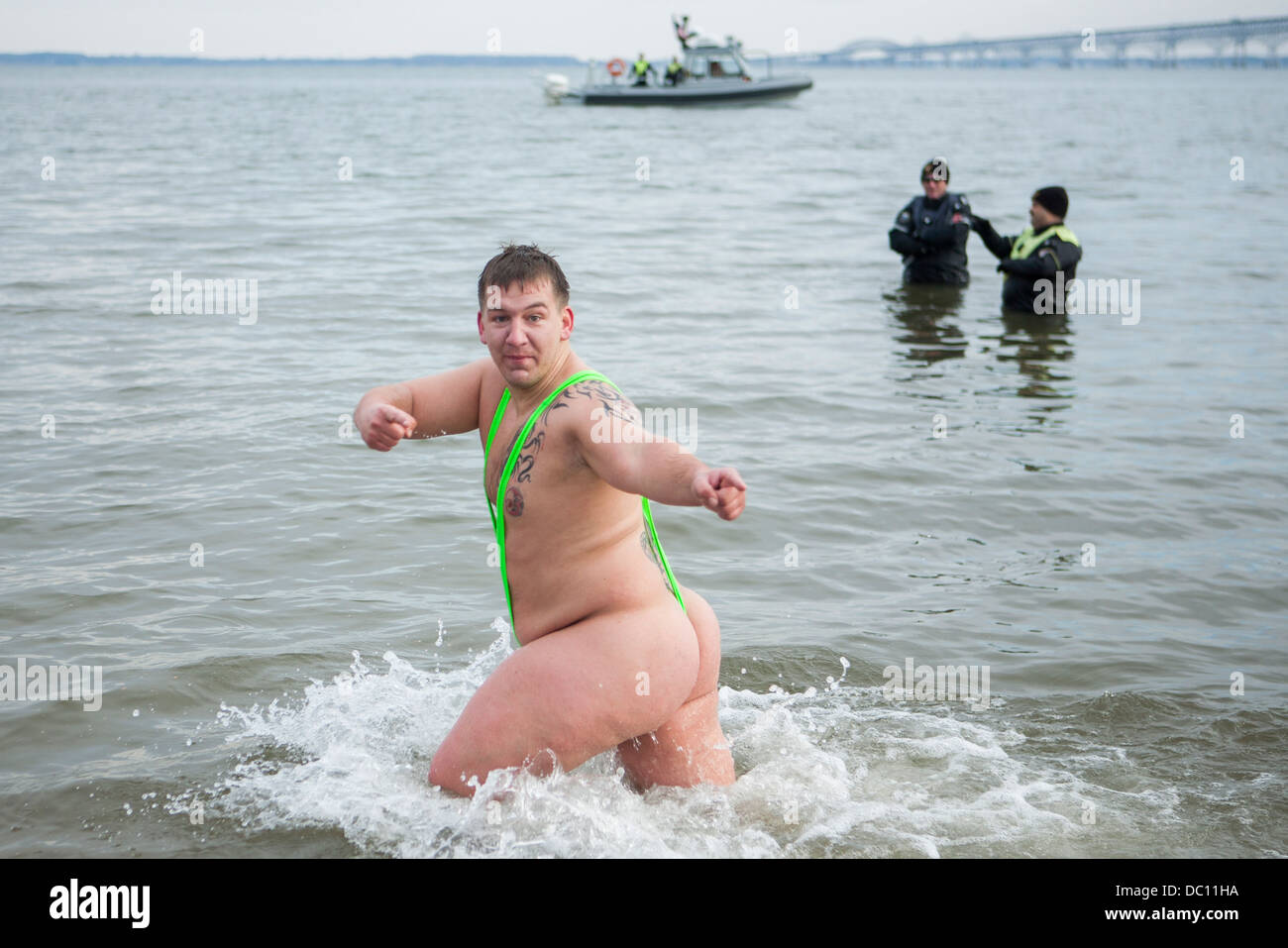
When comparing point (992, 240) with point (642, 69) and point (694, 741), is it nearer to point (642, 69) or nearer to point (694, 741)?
point (694, 741)

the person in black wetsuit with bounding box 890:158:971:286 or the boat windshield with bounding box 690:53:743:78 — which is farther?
the boat windshield with bounding box 690:53:743:78

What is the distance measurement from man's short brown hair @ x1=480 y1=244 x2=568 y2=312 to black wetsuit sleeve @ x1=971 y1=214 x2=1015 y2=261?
9332mm

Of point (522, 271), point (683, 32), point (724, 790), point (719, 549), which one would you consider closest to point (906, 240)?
point (719, 549)

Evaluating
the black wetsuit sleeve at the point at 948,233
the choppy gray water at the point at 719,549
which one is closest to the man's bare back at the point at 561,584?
the choppy gray water at the point at 719,549

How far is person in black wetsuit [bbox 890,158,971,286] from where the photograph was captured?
12.6 meters

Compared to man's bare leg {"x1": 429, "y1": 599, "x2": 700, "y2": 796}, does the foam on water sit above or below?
below

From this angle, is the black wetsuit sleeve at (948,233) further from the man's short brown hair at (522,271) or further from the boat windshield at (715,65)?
the boat windshield at (715,65)

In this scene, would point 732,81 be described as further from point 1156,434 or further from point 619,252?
point 1156,434

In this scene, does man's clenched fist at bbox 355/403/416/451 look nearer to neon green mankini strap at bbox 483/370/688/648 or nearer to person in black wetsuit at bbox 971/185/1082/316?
neon green mankini strap at bbox 483/370/688/648

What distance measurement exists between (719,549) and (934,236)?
739cm

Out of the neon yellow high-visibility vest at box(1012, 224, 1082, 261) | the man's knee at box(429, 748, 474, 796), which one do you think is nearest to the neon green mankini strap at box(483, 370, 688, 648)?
the man's knee at box(429, 748, 474, 796)

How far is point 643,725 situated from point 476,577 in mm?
2695

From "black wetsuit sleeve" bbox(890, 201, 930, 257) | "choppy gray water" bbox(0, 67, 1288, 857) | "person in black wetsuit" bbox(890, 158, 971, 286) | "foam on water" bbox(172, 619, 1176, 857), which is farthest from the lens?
"black wetsuit sleeve" bbox(890, 201, 930, 257)

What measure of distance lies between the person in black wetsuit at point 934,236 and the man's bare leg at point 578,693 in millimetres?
9724
